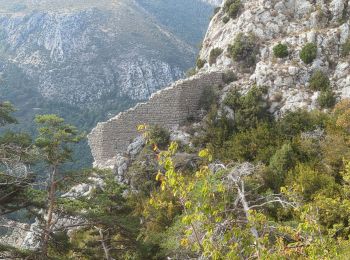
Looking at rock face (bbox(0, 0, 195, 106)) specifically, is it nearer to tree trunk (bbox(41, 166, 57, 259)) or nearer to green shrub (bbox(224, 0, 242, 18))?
green shrub (bbox(224, 0, 242, 18))

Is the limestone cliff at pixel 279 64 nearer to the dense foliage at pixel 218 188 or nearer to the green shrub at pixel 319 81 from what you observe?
the green shrub at pixel 319 81

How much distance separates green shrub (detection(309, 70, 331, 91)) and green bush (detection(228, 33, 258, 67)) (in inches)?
126

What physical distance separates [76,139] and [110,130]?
6809 mm

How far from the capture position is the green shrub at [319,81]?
17766 millimetres

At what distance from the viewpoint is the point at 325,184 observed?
1405 centimetres

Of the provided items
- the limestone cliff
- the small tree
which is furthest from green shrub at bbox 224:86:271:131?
the small tree

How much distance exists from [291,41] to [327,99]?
12.3 feet

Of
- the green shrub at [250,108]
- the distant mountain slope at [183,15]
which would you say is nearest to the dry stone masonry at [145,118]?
the green shrub at [250,108]

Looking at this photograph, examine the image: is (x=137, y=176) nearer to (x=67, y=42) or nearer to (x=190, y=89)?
(x=190, y=89)

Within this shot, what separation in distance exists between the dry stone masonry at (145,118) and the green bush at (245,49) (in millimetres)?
2528

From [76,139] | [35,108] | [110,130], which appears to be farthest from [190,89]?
[35,108]

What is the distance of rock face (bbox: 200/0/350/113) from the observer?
59.2 feet

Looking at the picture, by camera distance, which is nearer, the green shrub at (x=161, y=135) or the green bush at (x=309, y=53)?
the green shrub at (x=161, y=135)

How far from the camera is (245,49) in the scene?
2048 cm
